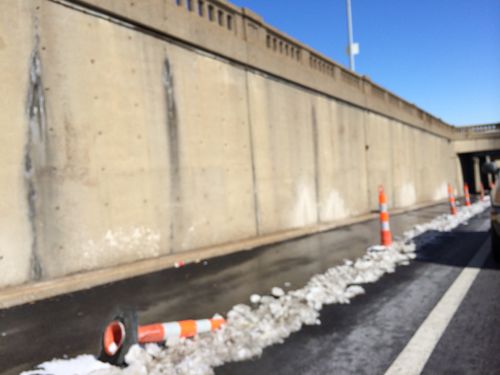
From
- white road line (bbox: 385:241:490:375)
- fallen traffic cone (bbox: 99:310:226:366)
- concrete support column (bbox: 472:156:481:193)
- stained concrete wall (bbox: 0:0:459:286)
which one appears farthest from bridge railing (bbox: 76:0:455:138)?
concrete support column (bbox: 472:156:481:193)

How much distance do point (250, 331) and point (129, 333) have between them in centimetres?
97

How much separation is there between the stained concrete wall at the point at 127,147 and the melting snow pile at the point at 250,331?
2.40 meters

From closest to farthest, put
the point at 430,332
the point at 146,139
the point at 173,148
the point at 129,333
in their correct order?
the point at 129,333 < the point at 430,332 < the point at 146,139 < the point at 173,148

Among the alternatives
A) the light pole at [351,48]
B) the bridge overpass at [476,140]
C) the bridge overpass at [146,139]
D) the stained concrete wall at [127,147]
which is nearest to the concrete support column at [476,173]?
the bridge overpass at [476,140]

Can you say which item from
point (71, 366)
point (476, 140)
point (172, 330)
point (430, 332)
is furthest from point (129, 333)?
point (476, 140)

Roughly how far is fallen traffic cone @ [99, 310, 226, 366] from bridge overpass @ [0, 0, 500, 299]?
2080 mm

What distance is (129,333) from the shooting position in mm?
2535

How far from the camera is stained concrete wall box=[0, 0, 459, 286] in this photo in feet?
14.6

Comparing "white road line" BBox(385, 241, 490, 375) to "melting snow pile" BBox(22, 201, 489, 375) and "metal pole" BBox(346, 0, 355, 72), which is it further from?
"metal pole" BBox(346, 0, 355, 72)

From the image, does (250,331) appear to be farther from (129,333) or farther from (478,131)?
(478,131)

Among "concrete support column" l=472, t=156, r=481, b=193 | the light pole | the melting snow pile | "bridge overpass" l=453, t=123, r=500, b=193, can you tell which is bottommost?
the melting snow pile

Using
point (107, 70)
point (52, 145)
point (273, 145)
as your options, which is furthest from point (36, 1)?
point (273, 145)

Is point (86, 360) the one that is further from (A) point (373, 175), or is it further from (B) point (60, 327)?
(A) point (373, 175)

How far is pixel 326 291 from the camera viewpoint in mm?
Answer: 4078
